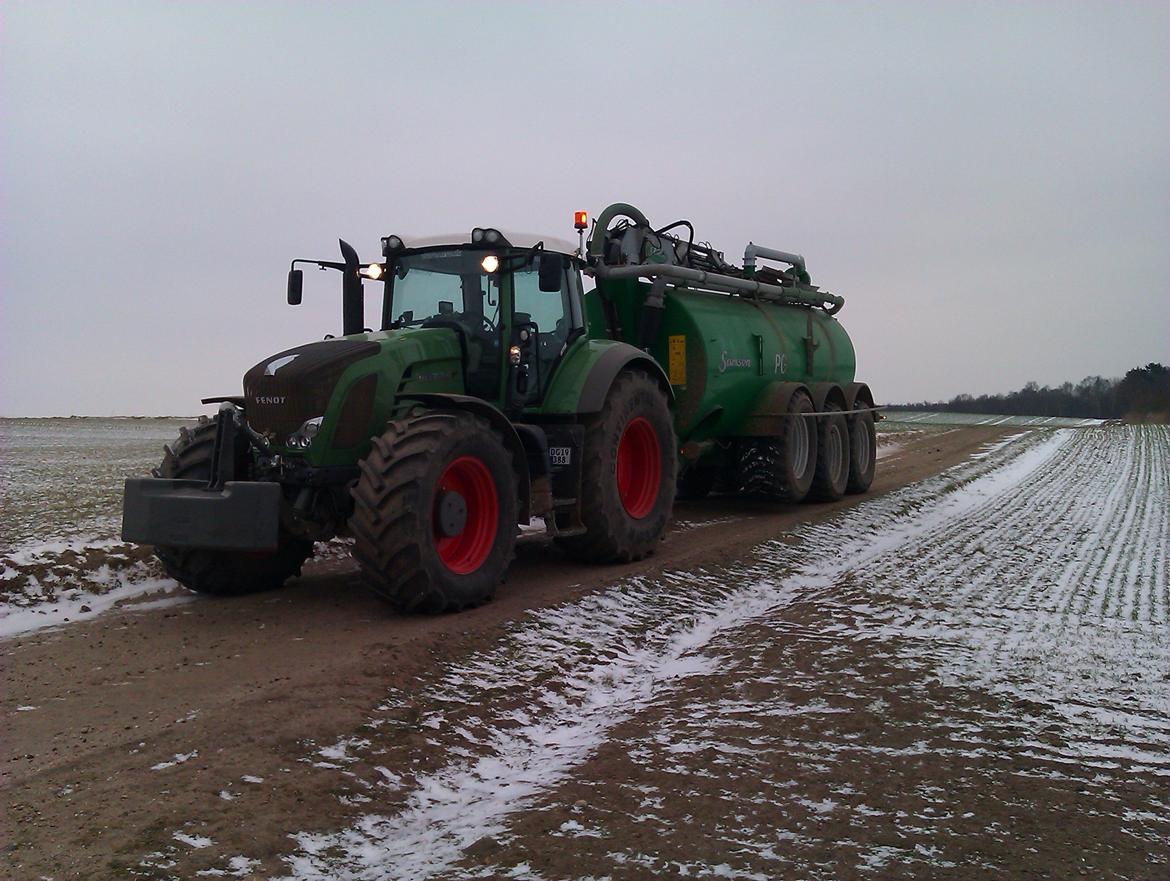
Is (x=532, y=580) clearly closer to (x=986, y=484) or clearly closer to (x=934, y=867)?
(x=934, y=867)

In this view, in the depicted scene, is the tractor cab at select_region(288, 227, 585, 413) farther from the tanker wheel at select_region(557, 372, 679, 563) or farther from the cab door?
the tanker wheel at select_region(557, 372, 679, 563)

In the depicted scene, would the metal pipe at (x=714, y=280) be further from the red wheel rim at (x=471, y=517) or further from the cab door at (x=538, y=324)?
the red wheel rim at (x=471, y=517)

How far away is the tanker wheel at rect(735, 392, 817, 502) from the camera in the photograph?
12.5m

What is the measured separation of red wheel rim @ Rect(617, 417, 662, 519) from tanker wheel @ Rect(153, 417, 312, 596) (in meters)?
3.19

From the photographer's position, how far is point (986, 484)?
1650cm

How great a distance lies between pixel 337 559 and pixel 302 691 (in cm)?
433

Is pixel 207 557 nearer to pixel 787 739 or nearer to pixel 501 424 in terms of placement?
pixel 501 424

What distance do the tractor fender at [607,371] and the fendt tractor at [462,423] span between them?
0.06ft

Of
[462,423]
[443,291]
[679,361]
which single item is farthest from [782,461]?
[462,423]

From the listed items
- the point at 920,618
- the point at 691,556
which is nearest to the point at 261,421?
the point at 691,556

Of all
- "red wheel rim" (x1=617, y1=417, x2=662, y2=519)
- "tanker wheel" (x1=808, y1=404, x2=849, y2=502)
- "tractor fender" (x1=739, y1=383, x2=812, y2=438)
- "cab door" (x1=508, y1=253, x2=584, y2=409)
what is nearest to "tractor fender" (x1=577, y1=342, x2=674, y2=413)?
"cab door" (x1=508, y1=253, x2=584, y2=409)

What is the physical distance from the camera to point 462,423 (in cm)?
693

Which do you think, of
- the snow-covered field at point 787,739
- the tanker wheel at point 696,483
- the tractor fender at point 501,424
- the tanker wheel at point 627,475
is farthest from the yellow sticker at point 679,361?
the tractor fender at point 501,424

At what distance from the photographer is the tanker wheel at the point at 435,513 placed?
6391mm
